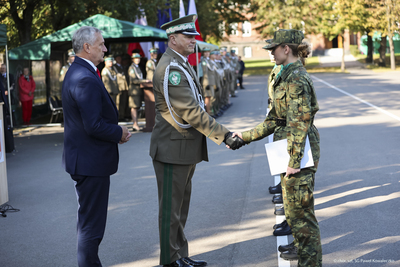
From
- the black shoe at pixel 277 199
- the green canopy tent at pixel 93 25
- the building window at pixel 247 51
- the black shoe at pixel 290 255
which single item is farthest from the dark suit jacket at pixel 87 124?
the building window at pixel 247 51

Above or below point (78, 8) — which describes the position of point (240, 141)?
below

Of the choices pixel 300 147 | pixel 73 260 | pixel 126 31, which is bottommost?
pixel 73 260

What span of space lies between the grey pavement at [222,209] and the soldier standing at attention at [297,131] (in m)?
0.57

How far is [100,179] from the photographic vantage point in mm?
3559

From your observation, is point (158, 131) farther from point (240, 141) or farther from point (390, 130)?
point (390, 130)

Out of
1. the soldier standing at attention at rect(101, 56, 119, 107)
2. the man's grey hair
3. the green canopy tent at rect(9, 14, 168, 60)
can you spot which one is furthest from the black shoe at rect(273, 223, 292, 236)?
the soldier standing at attention at rect(101, 56, 119, 107)

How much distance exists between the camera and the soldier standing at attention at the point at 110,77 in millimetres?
13773

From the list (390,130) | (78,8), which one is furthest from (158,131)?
(78,8)

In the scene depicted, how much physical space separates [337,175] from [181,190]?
3.94m

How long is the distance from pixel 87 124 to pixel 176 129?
80 cm

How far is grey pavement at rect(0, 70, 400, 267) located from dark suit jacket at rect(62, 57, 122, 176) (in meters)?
1.21

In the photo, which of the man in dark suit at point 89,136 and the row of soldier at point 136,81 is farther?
the row of soldier at point 136,81

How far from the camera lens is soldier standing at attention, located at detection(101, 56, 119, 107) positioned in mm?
13773

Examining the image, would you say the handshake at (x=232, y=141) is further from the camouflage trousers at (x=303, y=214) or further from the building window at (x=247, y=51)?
the building window at (x=247, y=51)
